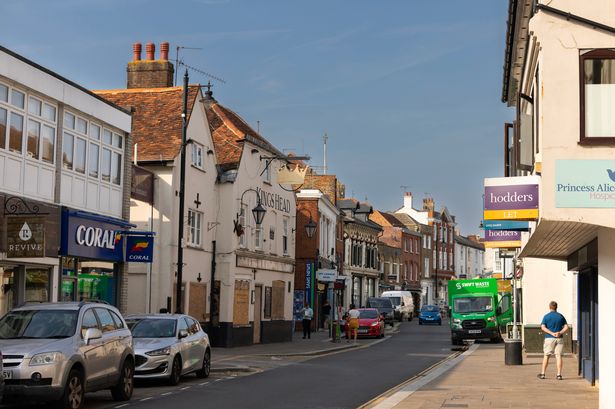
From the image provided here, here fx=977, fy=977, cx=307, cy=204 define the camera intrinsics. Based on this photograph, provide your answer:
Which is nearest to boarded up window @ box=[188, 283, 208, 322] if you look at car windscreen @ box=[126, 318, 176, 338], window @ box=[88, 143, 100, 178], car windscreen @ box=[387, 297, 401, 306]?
window @ box=[88, 143, 100, 178]

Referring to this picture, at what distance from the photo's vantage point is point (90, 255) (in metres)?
28.2

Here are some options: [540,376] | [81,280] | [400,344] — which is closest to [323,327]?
[400,344]

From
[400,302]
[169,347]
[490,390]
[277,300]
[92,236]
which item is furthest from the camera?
[400,302]

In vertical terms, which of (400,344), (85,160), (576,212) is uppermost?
(85,160)

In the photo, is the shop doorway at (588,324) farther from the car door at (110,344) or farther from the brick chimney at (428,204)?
the brick chimney at (428,204)

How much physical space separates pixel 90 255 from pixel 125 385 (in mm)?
10771

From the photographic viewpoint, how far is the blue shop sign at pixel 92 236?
26703 millimetres

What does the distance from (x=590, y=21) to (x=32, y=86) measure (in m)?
15.1

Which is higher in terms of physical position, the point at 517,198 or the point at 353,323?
the point at 517,198

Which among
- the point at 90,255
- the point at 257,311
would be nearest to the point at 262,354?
the point at 90,255

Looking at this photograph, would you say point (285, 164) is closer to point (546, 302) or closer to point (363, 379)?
point (546, 302)

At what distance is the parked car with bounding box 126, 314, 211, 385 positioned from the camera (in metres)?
20.9

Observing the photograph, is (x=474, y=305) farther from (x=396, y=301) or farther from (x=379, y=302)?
(x=396, y=301)

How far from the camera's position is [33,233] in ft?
74.7
